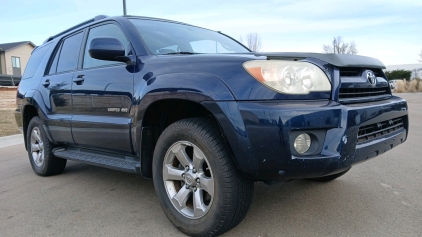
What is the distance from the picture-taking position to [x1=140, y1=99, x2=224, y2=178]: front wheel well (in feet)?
9.18

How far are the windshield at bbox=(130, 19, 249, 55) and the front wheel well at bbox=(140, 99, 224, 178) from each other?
1.93ft

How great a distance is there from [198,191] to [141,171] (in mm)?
619

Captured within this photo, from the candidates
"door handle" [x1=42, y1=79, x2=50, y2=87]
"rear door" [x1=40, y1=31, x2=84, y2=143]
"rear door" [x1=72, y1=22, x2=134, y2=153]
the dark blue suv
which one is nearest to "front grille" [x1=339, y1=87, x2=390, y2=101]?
the dark blue suv

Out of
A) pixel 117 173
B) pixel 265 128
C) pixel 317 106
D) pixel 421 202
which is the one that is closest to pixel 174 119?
pixel 265 128

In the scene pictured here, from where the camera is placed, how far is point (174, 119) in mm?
2986

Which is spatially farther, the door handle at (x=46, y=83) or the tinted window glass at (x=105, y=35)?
the door handle at (x=46, y=83)

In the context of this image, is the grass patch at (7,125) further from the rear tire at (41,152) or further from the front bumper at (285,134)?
the front bumper at (285,134)

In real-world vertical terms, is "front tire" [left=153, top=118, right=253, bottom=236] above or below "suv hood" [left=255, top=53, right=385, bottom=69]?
below

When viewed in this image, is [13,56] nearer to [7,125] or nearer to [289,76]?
[7,125]

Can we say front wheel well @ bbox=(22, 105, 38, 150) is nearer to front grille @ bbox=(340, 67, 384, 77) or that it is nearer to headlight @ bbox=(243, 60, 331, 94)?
headlight @ bbox=(243, 60, 331, 94)

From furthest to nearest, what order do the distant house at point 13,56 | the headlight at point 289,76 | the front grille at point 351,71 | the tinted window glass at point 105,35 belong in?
the distant house at point 13,56 → the tinted window glass at point 105,35 → the front grille at point 351,71 → the headlight at point 289,76

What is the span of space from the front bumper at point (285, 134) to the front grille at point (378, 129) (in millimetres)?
137

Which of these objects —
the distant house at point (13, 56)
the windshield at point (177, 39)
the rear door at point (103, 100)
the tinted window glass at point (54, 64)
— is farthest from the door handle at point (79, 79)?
the distant house at point (13, 56)

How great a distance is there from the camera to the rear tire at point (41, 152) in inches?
174
